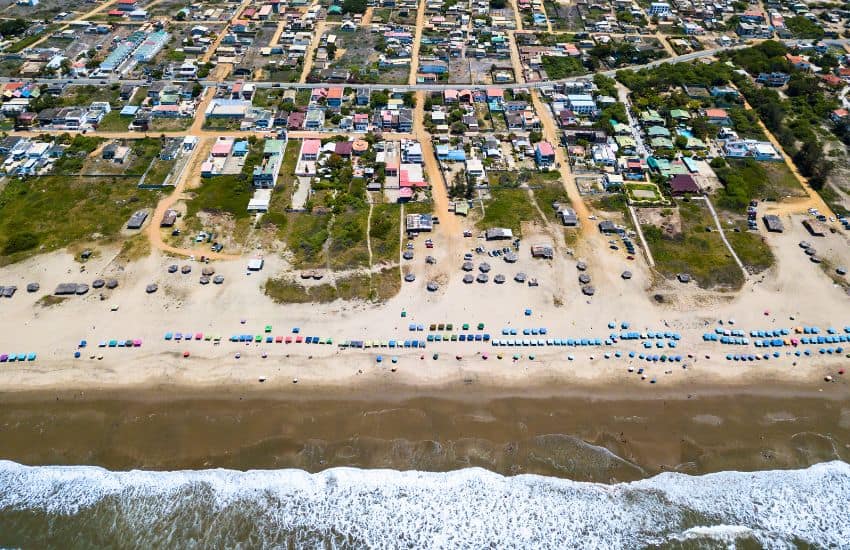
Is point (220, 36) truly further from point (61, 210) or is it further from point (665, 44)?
point (665, 44)

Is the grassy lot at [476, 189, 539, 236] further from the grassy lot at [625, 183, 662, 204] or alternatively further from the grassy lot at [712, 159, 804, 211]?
the grassy lot at [712, 159, 804, 211]

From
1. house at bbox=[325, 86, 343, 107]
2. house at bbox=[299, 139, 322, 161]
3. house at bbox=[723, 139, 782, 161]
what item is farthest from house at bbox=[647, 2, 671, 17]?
house at bbox=[299, 139, 322, 161]

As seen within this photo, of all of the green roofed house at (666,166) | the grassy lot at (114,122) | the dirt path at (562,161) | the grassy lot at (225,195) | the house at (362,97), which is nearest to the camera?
the grassy lot at (225,195)

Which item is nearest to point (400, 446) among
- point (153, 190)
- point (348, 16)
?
point (153, 190)

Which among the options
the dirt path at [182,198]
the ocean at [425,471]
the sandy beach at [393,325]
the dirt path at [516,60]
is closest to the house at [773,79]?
the dirt path at [516,60]

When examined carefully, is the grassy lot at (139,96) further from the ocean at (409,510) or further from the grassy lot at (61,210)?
the ocean at (409,510)
